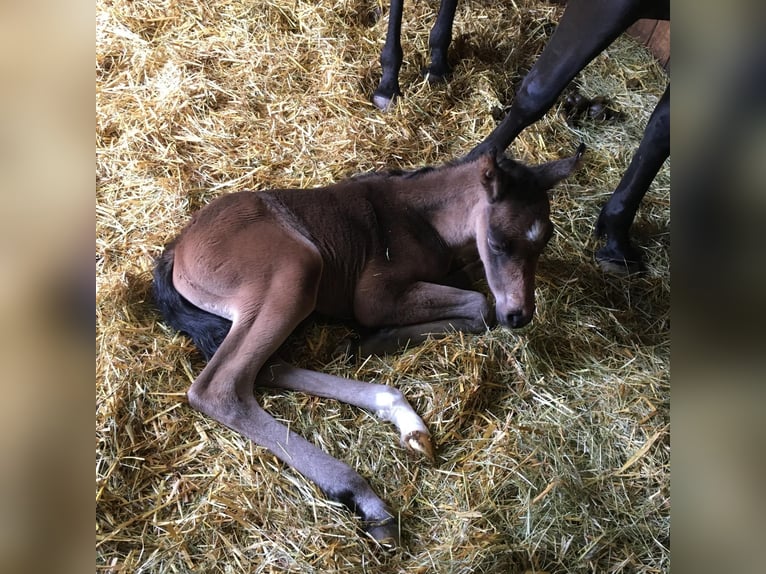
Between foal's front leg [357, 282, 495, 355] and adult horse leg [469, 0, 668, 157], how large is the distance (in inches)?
32.9

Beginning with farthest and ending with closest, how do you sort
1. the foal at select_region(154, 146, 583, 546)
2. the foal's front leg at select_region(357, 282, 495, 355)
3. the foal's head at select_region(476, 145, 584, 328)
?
the foal's front leg at select_region(357, 282, 495, 355), the foal's head at select_region(476, 145, 584, 328), the foal at select_region(154, 146, 583, 546)

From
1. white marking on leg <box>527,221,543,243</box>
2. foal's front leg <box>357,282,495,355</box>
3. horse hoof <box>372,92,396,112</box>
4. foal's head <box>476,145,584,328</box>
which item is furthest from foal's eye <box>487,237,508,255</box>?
horse hoof <box>372,92,396,112</box>

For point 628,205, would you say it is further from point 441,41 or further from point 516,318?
point 441,41

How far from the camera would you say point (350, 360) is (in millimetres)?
2611

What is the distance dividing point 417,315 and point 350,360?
1.17ft

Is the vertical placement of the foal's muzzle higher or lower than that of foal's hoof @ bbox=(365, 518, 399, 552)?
higher

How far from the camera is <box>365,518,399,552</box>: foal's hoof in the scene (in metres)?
1.95

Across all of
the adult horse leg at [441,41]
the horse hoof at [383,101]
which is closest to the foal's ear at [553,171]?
the horse hoof at [383,101]

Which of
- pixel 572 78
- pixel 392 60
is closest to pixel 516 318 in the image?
pixel 572 78

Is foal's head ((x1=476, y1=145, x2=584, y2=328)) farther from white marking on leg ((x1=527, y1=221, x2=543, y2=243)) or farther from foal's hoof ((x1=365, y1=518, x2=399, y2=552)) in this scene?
foal's hoof ((x1=365, y1=518, x2=399, y2=552))

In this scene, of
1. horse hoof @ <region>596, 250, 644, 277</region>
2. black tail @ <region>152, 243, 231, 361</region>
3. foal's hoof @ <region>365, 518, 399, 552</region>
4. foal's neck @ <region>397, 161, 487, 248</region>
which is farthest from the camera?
horse hoof @ <region>596, 250, 644, 277</region>

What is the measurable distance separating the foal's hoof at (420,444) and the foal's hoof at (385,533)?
278 mm

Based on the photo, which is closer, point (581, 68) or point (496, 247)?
point (496, 247)

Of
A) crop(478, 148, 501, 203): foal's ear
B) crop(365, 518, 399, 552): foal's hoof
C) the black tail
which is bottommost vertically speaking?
crop(365, 518, 399, 552): foal's hoof
